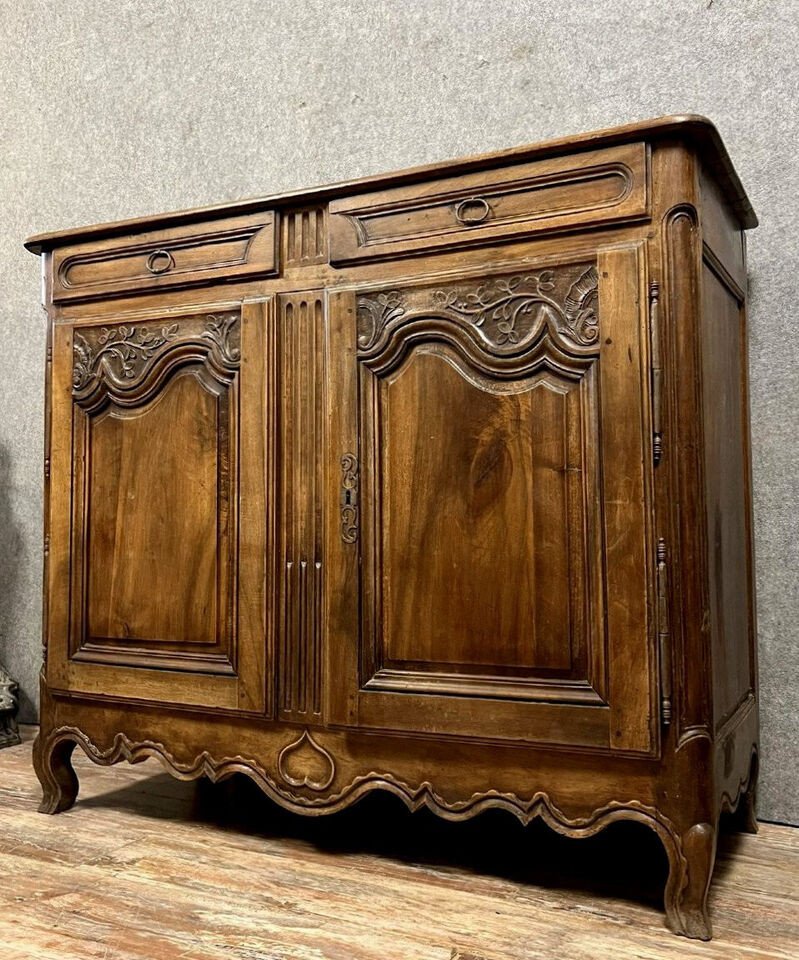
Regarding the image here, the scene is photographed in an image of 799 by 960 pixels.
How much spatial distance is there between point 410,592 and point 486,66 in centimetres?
137

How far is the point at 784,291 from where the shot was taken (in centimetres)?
187

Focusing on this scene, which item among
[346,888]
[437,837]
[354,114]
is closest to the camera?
[346,888]

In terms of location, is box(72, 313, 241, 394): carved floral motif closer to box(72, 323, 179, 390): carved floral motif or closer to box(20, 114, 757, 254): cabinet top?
box(72, 323, 179, 390): carved floral motif

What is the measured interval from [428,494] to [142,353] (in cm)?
68

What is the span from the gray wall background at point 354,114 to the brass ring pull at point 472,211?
665 millimetres

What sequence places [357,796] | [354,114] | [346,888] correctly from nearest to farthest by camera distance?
[346,888]
[357,796]
[354,114]

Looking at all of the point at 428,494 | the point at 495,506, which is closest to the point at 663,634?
the point at 495,506

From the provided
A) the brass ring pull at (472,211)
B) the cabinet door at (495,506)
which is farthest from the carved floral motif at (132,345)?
the brass ring pull at (472,211)

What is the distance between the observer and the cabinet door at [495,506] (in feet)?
4.63

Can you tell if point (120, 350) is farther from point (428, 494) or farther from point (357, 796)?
Answer: point (357, 796)

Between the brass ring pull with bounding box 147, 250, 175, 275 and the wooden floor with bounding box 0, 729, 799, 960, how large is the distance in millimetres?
1111

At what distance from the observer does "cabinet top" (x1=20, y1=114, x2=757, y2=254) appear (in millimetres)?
1400

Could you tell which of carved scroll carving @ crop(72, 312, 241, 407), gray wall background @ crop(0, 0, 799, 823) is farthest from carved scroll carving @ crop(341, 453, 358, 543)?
gray wall background @ crop(0, 0, 799, 823)

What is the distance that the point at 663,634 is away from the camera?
54.1 inches
